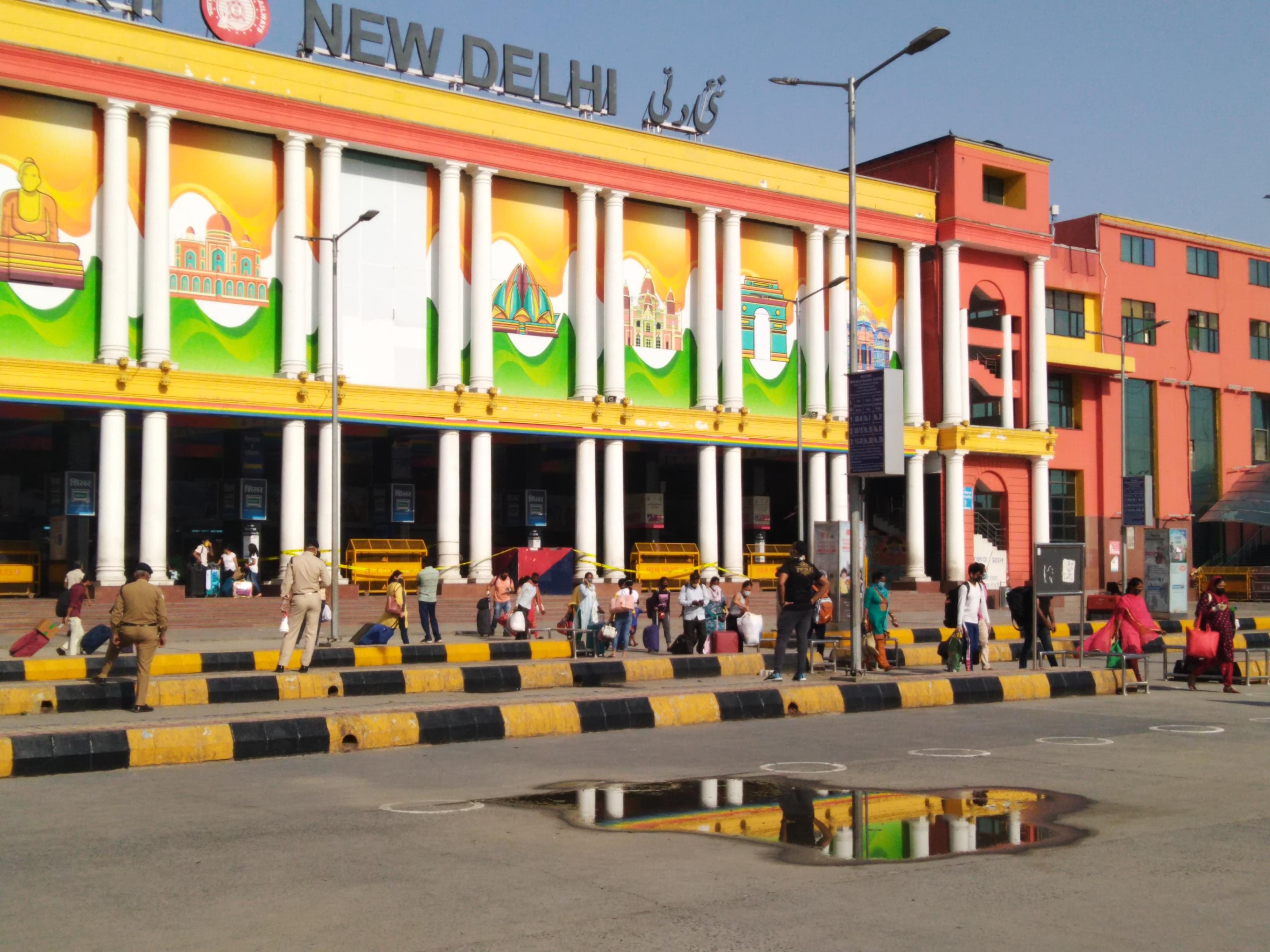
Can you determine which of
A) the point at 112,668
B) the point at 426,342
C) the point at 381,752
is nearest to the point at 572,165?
the point at 426,342

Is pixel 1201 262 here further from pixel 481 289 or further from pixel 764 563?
pixel 481 289

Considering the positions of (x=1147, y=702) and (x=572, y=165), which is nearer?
(x=1147, y=702)

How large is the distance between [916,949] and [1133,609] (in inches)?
611

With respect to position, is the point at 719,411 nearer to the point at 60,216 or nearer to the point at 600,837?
the point at 60,216

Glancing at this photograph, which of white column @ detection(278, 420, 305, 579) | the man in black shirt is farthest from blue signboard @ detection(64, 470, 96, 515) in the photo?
the man in black shirt

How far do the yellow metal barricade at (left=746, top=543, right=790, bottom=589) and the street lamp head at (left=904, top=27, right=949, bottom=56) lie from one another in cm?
2974

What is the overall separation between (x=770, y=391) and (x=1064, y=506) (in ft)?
53.7

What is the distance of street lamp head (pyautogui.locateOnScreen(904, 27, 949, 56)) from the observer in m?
20.3

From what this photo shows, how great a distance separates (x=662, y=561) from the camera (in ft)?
161

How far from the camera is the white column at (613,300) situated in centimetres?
4644

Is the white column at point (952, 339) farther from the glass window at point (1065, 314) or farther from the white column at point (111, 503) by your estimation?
the white column at point (111, 503)

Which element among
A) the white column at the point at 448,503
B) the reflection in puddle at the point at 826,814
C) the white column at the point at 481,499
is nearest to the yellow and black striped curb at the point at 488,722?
the reflection in puddle at the point at 826,814

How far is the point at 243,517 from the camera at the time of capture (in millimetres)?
42344

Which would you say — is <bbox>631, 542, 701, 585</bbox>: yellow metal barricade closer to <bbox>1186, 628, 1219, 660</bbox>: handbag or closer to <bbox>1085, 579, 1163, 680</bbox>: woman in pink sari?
<bbox>1085, 579, 1163, 680</bbox>: woman in pink sari
